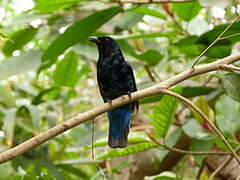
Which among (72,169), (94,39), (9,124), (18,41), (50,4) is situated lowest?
(72,169)

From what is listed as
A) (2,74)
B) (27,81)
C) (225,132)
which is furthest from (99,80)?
(27,81)

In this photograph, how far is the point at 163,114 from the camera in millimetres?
2498

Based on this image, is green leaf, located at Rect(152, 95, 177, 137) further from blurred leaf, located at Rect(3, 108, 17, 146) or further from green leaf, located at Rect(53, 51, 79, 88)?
green leaf, located at Rect(53, 51, 79, 88)

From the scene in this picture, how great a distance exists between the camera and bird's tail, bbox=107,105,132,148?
101 inches

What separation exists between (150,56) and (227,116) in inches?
27.7

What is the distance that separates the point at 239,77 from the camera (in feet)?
6.78

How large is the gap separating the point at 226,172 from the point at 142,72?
1548 mm

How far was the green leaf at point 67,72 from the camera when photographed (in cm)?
375

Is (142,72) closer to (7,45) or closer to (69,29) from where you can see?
(7,45)

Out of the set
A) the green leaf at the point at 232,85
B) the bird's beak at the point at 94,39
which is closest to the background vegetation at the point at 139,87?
the green leaf at the point at 232,85

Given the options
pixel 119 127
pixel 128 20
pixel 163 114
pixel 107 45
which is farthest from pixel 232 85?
pixel 128 20

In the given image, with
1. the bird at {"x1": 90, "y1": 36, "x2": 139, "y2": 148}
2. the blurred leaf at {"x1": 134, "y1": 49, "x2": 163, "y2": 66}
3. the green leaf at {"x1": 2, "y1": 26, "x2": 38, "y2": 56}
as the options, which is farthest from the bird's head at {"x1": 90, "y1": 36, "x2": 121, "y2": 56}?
the green leaf at {"x1": 2, "y1": 26, "x2": 38, "y2": 56}

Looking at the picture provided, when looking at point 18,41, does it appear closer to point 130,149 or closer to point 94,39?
point 94,39

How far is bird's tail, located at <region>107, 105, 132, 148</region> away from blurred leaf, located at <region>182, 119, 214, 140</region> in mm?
340
